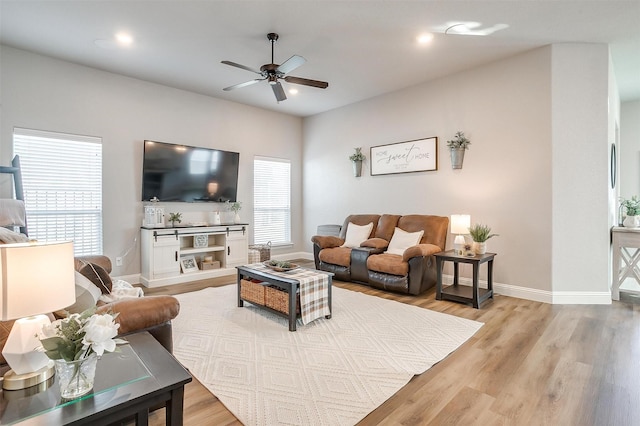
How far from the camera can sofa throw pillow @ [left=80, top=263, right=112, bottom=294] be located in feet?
7.32

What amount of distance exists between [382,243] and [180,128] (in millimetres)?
3794

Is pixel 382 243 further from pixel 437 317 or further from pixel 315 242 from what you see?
pixel 437 317

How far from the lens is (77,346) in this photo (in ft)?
3.74

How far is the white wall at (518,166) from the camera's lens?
3830mm

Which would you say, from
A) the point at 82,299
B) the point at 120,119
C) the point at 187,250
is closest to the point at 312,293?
the point at 82,299

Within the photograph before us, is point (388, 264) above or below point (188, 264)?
above

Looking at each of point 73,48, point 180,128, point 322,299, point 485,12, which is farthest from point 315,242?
point 73,48

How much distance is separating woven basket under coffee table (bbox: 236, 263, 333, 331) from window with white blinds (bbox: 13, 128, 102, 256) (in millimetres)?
2606

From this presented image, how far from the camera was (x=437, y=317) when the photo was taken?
3418mm

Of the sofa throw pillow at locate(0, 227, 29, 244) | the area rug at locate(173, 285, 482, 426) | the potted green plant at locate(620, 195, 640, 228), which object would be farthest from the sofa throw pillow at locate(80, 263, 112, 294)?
the potted green plant at locate(620, 195, 640, 228)

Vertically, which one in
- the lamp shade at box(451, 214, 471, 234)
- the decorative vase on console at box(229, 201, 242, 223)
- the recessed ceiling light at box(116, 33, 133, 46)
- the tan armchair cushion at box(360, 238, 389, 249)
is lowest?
the tan armchair cushion at box(360, 238, 389, 249)

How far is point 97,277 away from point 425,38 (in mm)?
3926

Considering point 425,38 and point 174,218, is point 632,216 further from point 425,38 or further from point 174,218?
point 174,218

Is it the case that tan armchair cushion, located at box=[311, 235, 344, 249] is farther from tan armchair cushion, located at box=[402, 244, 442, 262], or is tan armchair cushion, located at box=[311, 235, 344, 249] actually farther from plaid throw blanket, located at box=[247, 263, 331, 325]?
plaid throw blanket, located at box=[247, 263, 331, 325]
